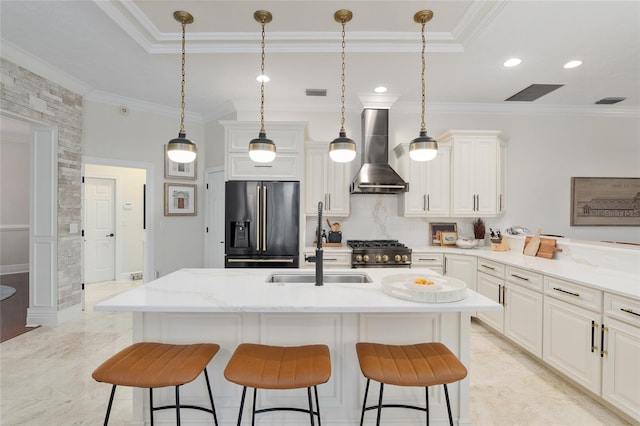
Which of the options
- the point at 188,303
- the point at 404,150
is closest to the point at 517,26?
the point at 404,150

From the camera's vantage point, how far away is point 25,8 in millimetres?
2402

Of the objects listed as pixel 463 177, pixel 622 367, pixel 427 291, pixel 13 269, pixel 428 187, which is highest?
pixel 463 177

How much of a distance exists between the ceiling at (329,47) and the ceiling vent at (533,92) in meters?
0.11

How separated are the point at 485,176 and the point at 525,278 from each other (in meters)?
1.63

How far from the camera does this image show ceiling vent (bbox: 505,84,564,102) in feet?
12.3

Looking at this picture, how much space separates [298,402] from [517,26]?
3.32 meters

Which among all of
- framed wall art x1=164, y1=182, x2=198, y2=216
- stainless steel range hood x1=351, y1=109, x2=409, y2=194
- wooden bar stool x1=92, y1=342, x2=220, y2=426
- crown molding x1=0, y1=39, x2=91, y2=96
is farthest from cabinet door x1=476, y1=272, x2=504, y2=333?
crown molding x1=0, y1=39, x2=91, y2=96

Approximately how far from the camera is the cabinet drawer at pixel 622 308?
190cm

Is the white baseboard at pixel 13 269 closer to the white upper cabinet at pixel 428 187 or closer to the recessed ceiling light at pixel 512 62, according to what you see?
the white upper cabinet at pixel 428 187

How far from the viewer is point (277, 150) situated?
3793 mm

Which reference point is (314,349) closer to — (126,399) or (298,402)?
(298,402)

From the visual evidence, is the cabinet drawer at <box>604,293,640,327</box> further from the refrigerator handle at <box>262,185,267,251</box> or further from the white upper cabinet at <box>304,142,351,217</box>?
the refrigerator handle at <box>262,185,267,251</box>

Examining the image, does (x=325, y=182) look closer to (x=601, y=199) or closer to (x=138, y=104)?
(x=138, y=104)

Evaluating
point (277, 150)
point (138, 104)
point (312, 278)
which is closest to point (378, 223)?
point (277, 150)
